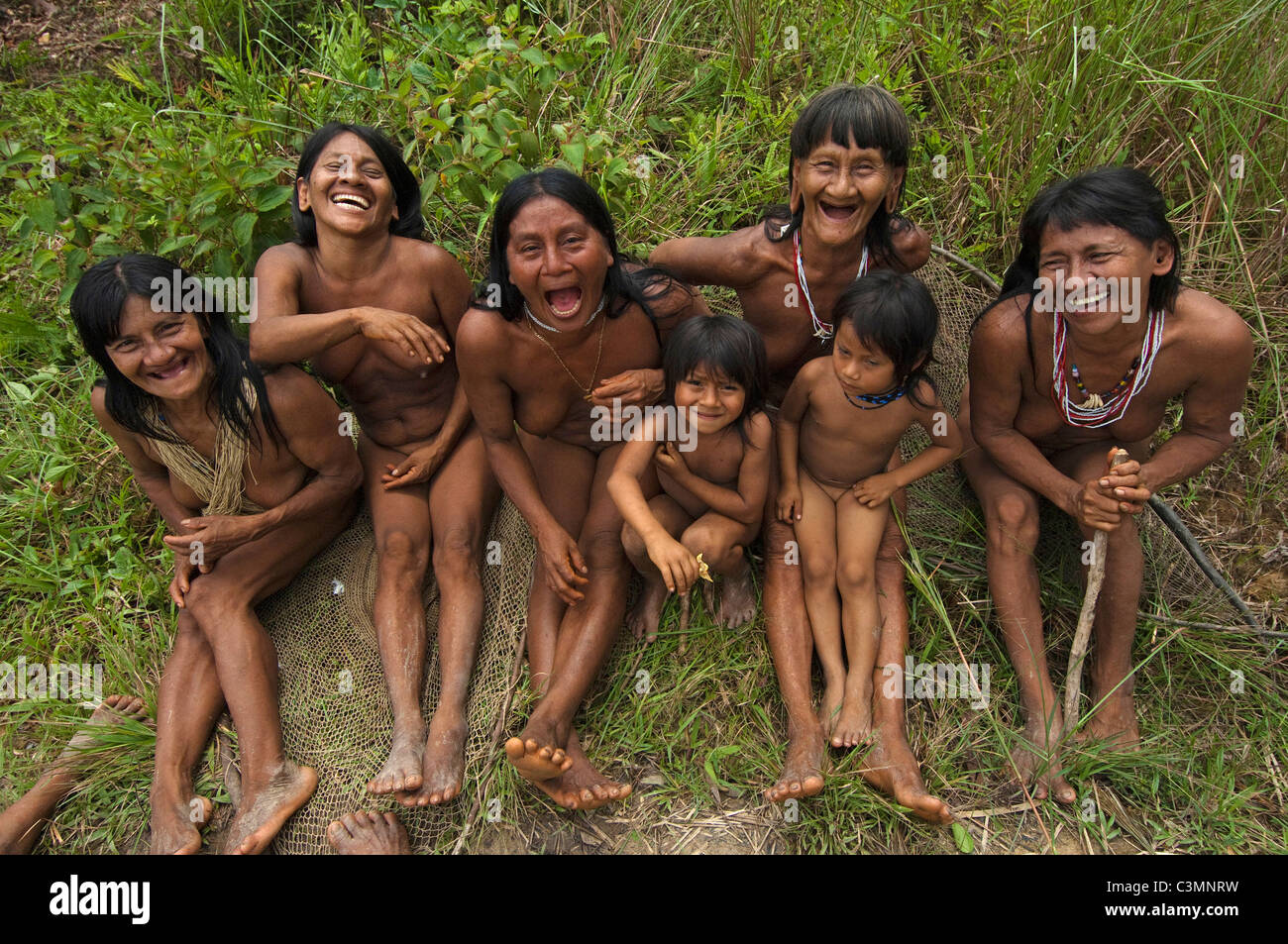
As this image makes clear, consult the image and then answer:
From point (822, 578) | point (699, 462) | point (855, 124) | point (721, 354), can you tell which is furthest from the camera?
point (822, 578)

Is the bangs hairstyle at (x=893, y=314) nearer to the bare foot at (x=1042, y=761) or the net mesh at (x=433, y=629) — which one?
the net mesh at (x=433, y=629)

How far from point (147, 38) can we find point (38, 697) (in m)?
2.91

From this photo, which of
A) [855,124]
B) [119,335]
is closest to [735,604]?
[855,124]

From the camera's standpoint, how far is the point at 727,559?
2932 millimetres

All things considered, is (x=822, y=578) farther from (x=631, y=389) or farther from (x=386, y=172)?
(x=386, y=172)

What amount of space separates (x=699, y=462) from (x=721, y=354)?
36 centimetres

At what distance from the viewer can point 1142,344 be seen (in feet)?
8.95

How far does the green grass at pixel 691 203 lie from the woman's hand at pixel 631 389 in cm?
75

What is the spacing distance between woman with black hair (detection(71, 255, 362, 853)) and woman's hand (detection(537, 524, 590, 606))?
685mm

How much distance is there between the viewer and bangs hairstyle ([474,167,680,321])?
8.74 feet

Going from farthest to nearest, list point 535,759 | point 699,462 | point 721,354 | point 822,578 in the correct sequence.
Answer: point 822,578
point 699,462
point 721,354
point 535,759

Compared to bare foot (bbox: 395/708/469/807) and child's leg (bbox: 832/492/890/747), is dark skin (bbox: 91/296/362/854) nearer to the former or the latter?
bare foot (bbox: 395/708/469/807)

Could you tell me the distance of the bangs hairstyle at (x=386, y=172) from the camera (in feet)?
9.96

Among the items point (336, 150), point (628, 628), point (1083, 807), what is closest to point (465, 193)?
point (336, 150)
